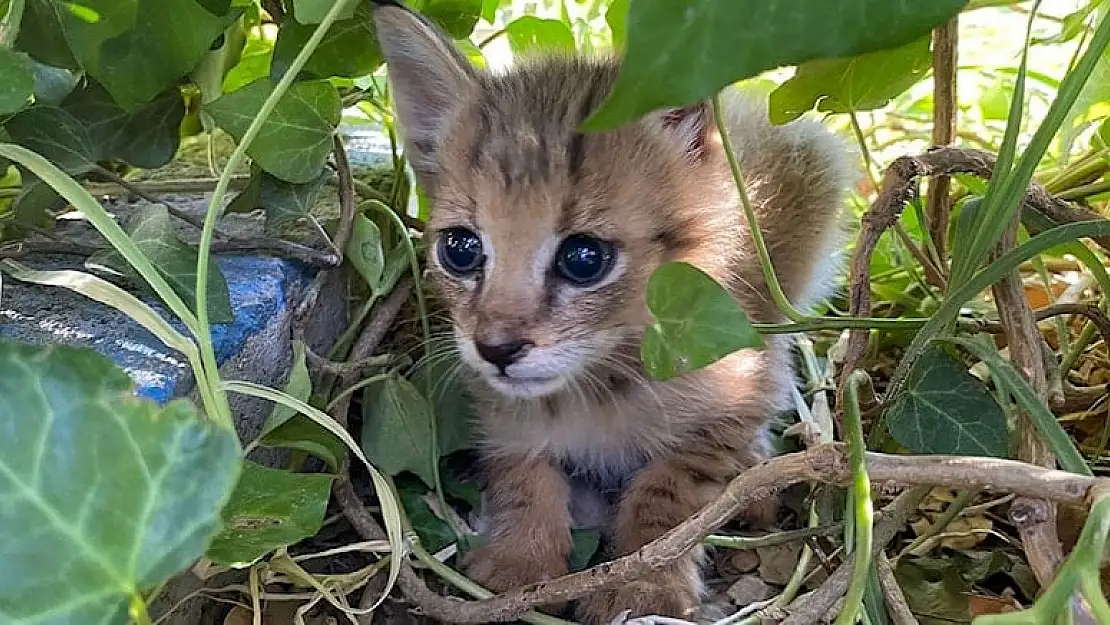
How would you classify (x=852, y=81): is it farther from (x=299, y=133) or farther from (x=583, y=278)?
(x=299, y=133)

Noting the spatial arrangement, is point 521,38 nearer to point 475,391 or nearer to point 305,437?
point 475,391

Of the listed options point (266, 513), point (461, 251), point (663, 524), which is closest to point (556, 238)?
point (461, 251)

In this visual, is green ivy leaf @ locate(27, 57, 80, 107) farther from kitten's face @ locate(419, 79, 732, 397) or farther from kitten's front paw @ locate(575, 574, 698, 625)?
kitten's front paw @ locate(575, 574, 698, 625)

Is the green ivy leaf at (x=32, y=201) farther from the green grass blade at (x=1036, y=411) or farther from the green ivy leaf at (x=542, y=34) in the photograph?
the green grass blade at (x=1036, y=411)

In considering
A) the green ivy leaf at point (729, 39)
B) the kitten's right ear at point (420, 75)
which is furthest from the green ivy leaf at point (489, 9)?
the green ivy leaf at point (729, 39)

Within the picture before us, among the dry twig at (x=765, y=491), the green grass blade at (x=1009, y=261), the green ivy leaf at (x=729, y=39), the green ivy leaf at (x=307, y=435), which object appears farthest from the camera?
the green ivy leaf at (x=307, y=435)

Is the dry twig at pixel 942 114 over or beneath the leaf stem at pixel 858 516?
over
